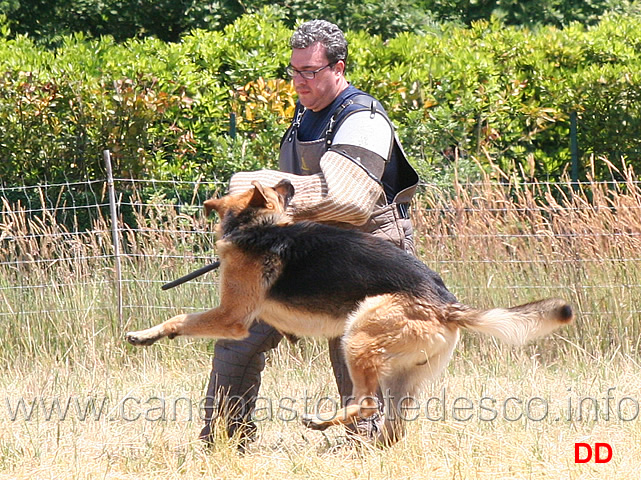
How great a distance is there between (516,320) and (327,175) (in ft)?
3.36

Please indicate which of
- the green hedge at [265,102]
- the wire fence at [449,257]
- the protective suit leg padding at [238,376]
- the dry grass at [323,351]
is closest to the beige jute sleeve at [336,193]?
the protective suit leg padding at [238,376]

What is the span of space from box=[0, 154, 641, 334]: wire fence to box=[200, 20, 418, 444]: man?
6.49ft

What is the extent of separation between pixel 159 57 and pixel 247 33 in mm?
838

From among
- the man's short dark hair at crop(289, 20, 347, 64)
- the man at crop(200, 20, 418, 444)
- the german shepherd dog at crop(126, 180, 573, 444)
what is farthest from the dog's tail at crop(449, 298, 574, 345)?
the man's short dark hair at crop(289, 20, 347, 64)

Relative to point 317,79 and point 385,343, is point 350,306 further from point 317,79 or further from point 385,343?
point 317,79

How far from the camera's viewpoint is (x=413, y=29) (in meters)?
10.8

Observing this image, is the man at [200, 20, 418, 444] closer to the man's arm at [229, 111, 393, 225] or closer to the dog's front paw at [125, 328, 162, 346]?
the man's arm at [229, 111, 393, 225]

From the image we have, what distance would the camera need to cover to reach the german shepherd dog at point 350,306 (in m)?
3.87

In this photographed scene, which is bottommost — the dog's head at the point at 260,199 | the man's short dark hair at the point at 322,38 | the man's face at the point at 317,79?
the dog's head at the point at 260,199

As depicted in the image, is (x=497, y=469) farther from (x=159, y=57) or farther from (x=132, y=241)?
(x=159, y=57)

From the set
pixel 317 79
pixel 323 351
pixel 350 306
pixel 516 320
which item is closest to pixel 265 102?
pixel 323 351

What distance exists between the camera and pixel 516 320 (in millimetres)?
3857

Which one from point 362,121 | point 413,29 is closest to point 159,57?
point 413,29

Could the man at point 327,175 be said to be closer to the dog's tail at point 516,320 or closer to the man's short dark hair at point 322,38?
the man's short dark hair at point 322,38
